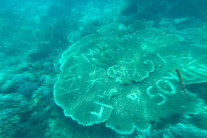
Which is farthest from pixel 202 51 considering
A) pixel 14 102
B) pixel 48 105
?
pixel 14 102

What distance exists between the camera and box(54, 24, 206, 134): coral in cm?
348

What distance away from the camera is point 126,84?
417 cm

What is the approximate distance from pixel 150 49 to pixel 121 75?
1949 millimetres

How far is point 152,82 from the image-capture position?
13.6 feet

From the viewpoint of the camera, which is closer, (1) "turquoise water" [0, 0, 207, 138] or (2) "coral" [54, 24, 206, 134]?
(1) "turquoise water" [0, 0, 207, 138]

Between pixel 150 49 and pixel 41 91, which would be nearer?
pixel 41 91

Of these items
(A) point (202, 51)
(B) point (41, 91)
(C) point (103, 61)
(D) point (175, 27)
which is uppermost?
(D) point (175, 27)

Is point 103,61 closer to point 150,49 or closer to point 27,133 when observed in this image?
point 150,49

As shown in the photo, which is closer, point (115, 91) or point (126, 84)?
point (115, 91)

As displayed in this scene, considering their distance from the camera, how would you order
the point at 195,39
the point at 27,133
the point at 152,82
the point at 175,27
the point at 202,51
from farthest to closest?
the point at 175,27 → the point at 195,39 → the point at 202,51 → the point at 152,82 → the point at 27,133

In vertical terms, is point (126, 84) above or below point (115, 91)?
above

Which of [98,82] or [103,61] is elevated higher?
[103,61]

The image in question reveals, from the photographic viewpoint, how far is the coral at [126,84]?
3.48 meters

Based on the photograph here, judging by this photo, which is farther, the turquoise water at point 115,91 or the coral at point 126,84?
the coral at point 126,84
